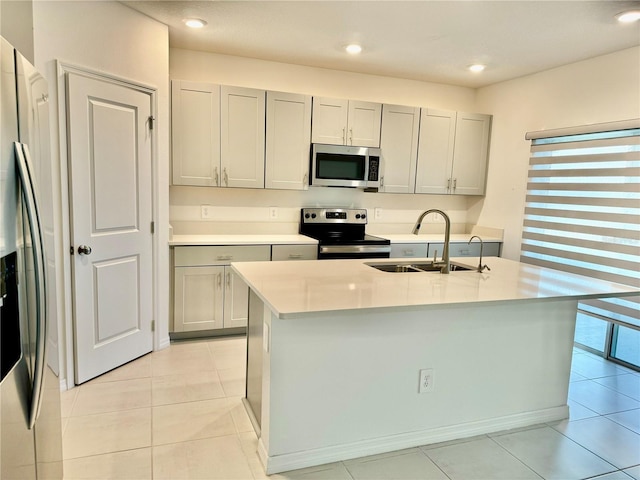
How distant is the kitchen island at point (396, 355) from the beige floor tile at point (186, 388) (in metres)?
0.36

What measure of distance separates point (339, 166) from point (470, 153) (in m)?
1.53

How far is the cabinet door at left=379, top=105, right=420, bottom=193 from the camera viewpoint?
4.26 meters

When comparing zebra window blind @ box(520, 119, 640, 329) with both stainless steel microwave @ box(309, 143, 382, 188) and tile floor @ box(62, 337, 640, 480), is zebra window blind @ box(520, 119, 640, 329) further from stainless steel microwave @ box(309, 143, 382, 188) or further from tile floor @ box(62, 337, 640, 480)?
stainless steel microwave @ box(309, 143, 382, 188)

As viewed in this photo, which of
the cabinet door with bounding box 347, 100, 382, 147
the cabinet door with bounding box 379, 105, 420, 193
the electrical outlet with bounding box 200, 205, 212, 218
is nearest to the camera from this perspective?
the electrical outlet with bounding box 200, 205, 212, 218

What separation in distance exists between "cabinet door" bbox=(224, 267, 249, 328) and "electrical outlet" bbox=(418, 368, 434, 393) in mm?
1851

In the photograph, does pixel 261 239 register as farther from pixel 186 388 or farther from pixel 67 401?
pixel 67 401

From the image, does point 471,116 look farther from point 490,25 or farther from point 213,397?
point 213,397

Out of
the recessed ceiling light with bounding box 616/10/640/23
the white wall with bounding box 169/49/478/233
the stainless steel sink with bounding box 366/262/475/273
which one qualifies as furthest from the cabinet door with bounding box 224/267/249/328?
the recessed ceiling light with bounding box 616/10/640/23

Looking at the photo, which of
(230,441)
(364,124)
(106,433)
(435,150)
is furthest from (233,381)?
(435,150)

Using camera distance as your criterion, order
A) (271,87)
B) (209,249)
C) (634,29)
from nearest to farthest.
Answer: (634,29), (209,249), (271,87)

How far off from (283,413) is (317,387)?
192mm

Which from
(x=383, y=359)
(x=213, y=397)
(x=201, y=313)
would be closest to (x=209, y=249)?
(x=201, y=313)

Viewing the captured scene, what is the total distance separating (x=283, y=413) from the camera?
1985mm

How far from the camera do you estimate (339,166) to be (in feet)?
13.4
